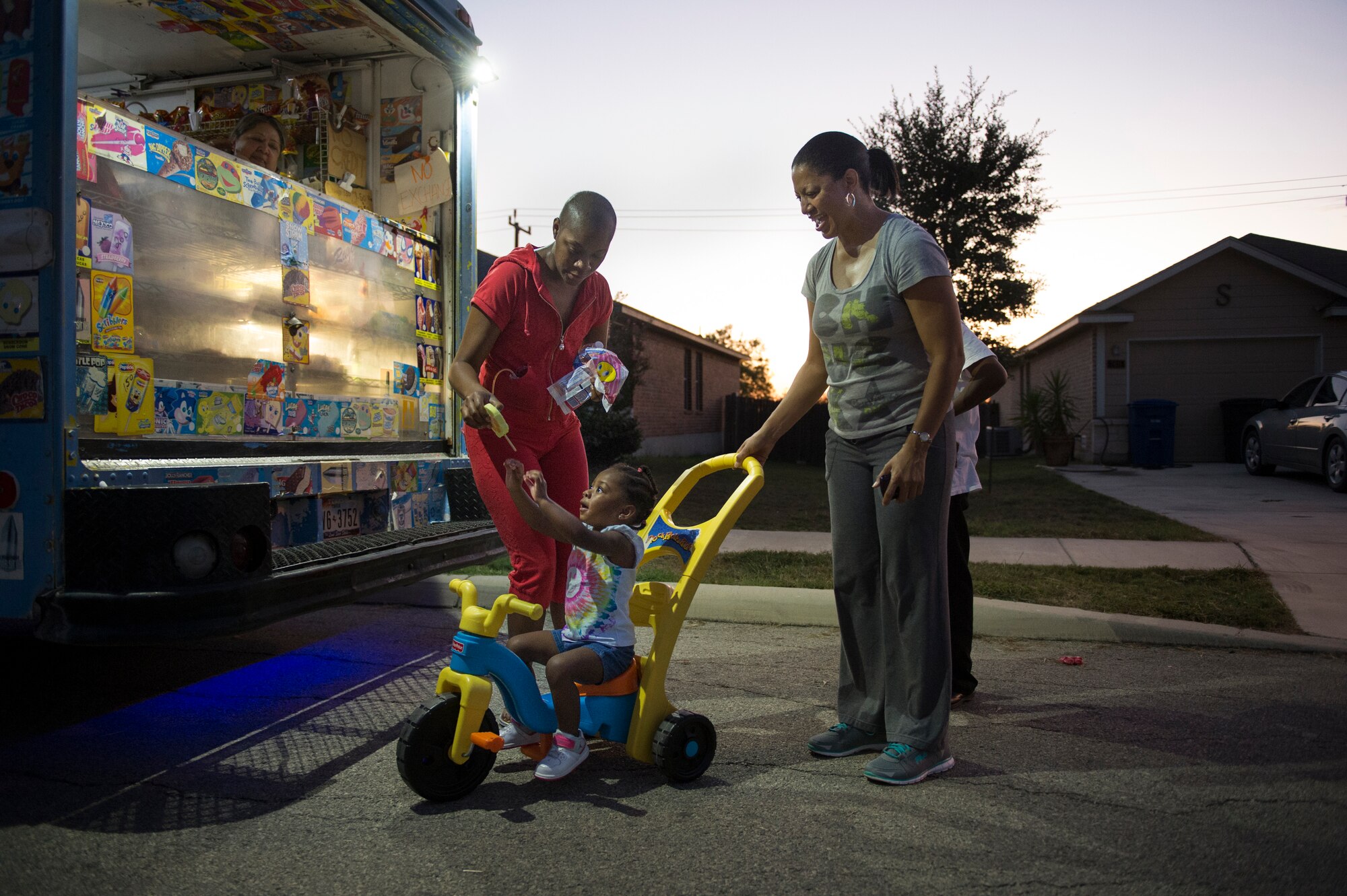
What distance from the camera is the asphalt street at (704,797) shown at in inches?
94.1

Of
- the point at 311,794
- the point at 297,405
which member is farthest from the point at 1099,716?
the point at 297,405

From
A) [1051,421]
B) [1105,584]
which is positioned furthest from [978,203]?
[1105,584]

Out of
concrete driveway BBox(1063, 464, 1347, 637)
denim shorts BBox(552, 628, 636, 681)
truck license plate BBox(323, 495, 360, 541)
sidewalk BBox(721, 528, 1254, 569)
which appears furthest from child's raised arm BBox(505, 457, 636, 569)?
sidewalk BBox(721, 528, 1254, 569)

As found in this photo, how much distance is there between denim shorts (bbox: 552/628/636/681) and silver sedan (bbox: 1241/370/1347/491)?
12278 mm

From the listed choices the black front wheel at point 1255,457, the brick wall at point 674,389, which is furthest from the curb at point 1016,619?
the brick wall at point 674,389

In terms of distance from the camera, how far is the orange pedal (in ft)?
9.87

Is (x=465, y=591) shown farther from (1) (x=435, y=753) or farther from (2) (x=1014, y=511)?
(2) (x=1014, y=511)

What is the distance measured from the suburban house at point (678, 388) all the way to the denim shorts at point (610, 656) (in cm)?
1700

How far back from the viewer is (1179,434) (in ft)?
66.1

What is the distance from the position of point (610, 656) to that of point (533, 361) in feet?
3.48

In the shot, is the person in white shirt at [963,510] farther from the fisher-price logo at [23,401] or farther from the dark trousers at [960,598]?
the fisher-price logo at [23,401]

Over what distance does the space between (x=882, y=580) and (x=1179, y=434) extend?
19.7 meters

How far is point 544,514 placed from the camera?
2.80m

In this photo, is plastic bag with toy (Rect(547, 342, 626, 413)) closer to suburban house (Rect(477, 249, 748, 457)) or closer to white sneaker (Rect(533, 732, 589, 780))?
white sneaker (Rect(533, 732, 589, 780))
